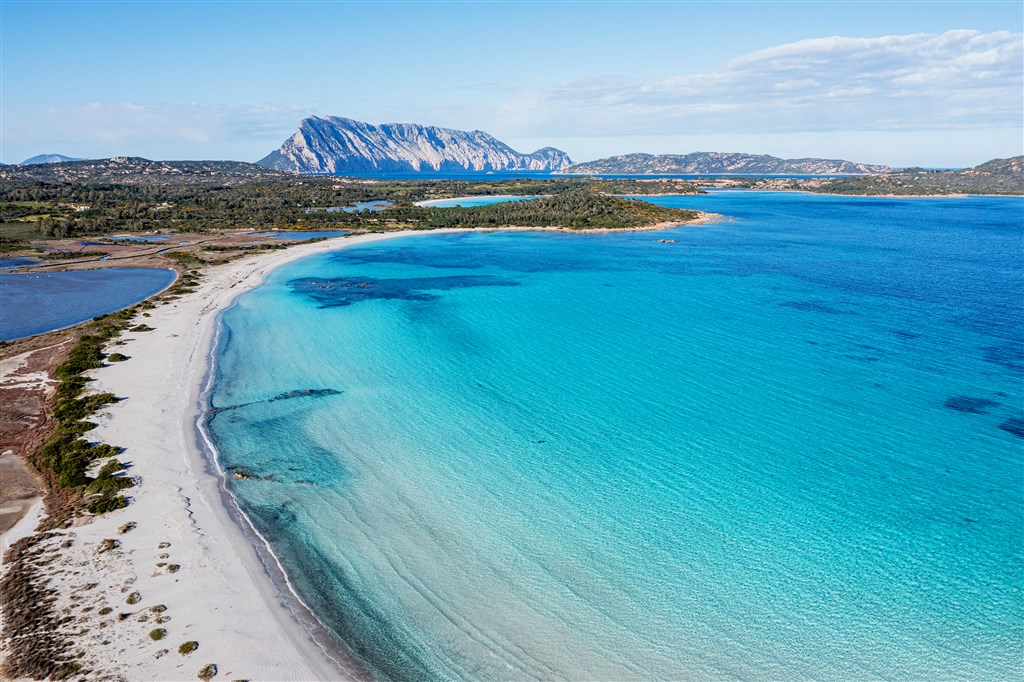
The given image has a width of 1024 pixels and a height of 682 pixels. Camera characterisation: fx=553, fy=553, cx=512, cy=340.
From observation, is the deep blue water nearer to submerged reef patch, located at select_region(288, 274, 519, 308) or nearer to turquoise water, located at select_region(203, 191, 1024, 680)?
turquoise water, located at select_region(203, 191, 1024, 680)

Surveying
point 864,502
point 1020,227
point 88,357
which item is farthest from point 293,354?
point 1020,227

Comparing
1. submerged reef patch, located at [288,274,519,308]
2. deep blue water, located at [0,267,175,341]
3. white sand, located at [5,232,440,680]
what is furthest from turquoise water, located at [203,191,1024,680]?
deep blue water, located at [0,267,175,341]

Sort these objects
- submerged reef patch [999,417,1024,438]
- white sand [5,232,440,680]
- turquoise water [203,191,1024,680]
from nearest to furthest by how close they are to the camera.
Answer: white sand [5,232,440,680], turquoise water [203,191,1024,680], submerged reef patch [999,417,1024,438]

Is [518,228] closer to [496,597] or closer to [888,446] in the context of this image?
[888,446]

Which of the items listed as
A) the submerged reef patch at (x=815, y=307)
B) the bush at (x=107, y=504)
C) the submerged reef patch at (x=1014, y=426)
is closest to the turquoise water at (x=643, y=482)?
the submerged reef patch at (x=1014, y=426)

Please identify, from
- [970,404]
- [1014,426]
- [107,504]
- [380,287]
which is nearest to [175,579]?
[107,504]

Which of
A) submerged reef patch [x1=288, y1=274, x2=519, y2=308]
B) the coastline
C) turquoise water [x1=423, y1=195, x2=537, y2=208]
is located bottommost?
the coastline

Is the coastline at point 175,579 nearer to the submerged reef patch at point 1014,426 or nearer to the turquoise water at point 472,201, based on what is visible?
the submerged reef patch at point 1014,426

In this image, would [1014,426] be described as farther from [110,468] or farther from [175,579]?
[110,468]
